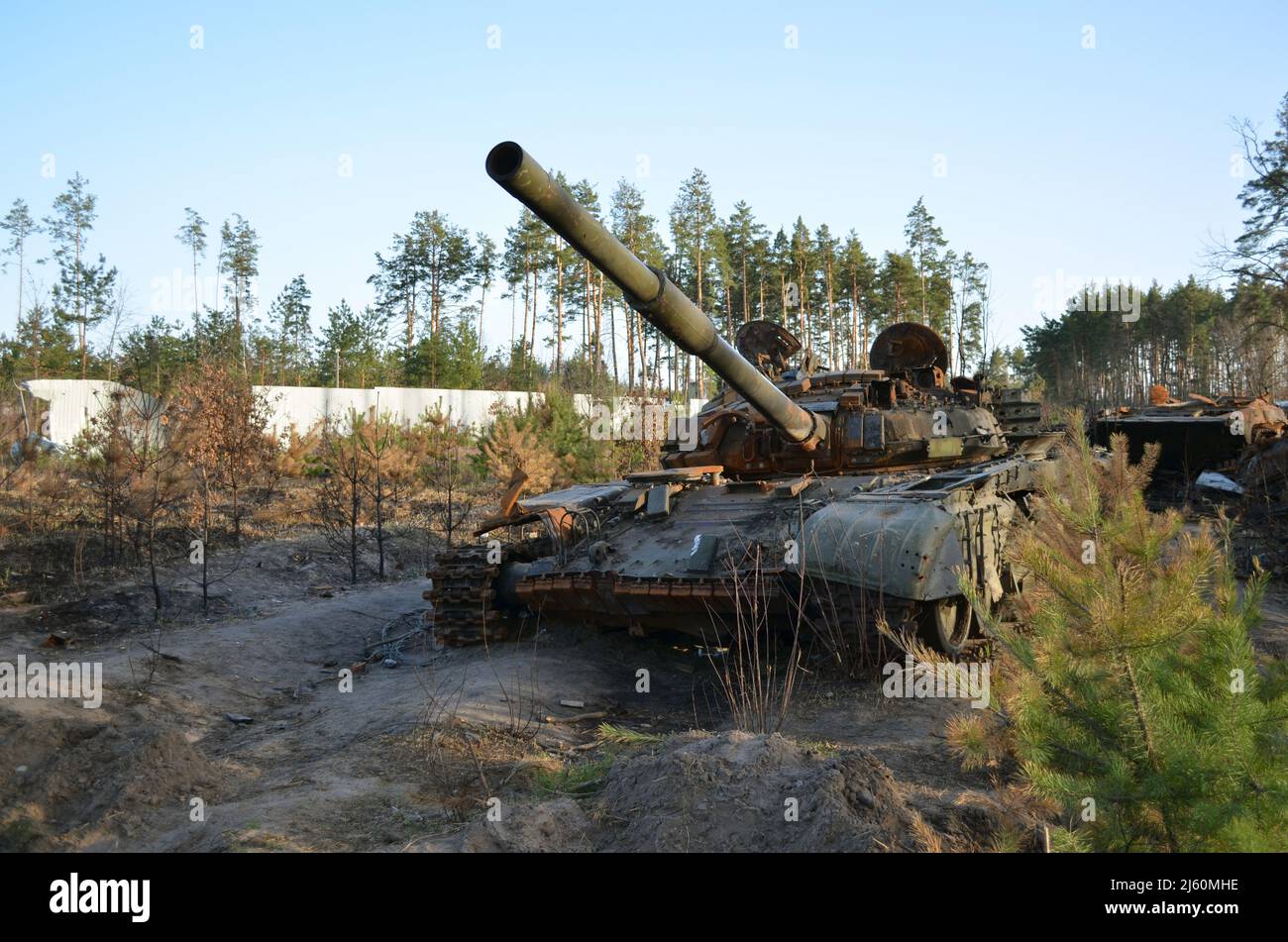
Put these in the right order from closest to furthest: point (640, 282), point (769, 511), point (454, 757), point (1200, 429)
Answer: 1. point (454, 757)
2. point (640, 282)
3. point (769, 511)
4. point (1200, 429)

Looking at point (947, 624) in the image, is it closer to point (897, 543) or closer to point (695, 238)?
point (897, 543)

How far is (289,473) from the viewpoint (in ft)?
68.7

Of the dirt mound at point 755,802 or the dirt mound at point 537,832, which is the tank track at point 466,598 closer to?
the dirt mound at point 755,802

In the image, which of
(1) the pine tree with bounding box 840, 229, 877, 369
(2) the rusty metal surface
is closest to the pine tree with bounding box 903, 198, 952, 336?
(1) the pine tree with bounding box 840, 229, 877, 369

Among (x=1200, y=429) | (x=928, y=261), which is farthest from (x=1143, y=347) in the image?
(x=1200, y=429)

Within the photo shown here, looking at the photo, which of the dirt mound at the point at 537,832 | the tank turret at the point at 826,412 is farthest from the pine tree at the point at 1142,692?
the tank turret at the point at 826,412

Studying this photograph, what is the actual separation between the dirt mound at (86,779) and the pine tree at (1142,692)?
3897 millimetres

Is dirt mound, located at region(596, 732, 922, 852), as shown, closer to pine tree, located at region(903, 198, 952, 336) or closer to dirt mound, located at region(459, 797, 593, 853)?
dirt mound, located at region(459, 797, 593, 853)

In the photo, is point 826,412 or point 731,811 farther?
point 826,412

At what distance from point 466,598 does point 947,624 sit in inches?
164

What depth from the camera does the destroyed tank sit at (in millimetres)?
6633

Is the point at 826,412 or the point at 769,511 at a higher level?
the point at 826,412

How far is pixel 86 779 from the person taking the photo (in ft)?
16.8

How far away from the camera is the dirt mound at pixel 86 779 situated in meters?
4.49
